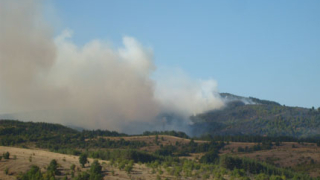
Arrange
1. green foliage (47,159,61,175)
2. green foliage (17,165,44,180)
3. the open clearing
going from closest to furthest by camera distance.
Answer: green foliage (17,165,44,180), green foliage (47,159,61,175), the open clearing

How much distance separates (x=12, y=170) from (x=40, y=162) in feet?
58.1

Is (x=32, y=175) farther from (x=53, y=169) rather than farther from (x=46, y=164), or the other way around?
(x=46, y=164)

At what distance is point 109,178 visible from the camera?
150500 millimetres

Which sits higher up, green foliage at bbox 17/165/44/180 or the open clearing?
the open clearing

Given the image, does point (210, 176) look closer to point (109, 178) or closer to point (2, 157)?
point (109, 178)

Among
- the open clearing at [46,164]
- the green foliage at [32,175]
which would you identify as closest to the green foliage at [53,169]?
the open clearing at [46,164]

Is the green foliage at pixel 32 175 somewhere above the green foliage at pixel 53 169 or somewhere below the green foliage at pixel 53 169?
below

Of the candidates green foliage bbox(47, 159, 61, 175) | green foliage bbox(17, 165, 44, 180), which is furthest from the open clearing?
green foliage bbox(17, 165, 44, 180)

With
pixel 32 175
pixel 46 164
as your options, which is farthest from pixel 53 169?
pixel 46 164

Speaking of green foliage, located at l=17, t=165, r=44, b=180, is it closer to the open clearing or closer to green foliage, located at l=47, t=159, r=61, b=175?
the open clearing

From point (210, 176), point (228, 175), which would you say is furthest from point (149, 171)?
point (228, 175)

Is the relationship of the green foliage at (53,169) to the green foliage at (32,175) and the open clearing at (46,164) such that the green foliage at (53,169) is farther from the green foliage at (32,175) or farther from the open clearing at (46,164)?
the green foliage at (32,175)

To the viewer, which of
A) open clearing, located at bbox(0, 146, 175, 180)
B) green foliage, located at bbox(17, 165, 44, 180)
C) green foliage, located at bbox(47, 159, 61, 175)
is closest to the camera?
green foliage, located at bbox(17, 165, 44, 180)

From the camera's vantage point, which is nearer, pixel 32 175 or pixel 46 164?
pixel 32 175
